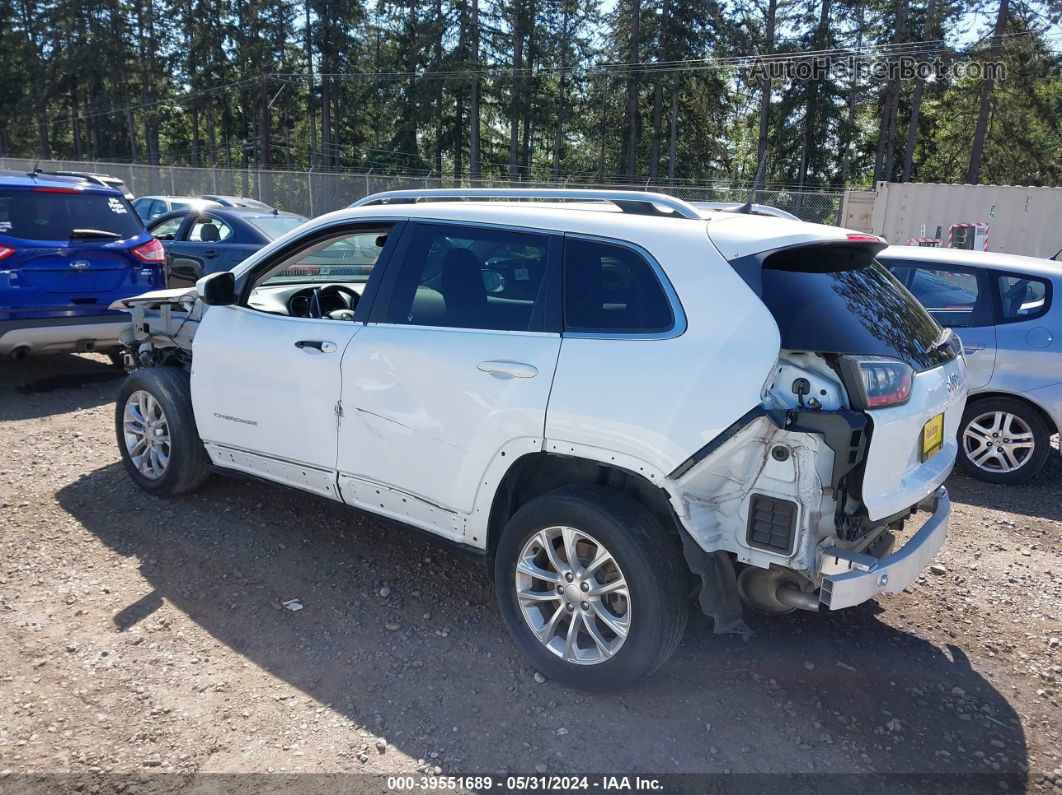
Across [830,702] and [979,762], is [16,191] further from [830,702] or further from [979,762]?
[979,762]

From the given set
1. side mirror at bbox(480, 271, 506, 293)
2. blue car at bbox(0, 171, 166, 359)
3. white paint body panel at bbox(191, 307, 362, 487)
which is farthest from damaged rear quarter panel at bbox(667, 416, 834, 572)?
blue car at bbox(0, 171, 166, 359)

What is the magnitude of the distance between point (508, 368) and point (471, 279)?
0.60m

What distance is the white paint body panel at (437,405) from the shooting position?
9.96 feet

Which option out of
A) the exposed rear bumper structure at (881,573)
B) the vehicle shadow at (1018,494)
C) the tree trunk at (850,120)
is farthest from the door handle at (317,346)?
the tree trunk at (850,120)

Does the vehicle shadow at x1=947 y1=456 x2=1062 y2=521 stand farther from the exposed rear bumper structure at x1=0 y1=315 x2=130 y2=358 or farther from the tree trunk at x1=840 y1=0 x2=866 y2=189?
the tree trunk at x1=840 y1=0 x2=866 y2=189

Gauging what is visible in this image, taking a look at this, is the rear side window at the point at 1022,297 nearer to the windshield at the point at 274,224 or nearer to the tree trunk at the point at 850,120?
the windshield at the point at 274,224

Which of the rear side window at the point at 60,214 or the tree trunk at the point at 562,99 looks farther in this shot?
the tree trunk at the point at 562,99

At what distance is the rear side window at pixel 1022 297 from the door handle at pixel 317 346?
489 cm

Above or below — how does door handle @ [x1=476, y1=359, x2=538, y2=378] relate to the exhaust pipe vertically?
above

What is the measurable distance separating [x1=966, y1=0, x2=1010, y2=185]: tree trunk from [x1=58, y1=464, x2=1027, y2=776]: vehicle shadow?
30.3 metres

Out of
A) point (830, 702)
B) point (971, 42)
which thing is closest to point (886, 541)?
point (830, 702)

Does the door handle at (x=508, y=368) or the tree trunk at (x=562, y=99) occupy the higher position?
the tree trunk at (x=562, y=99)

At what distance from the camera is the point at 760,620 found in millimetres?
3633

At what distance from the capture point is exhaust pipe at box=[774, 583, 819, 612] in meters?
2.74
